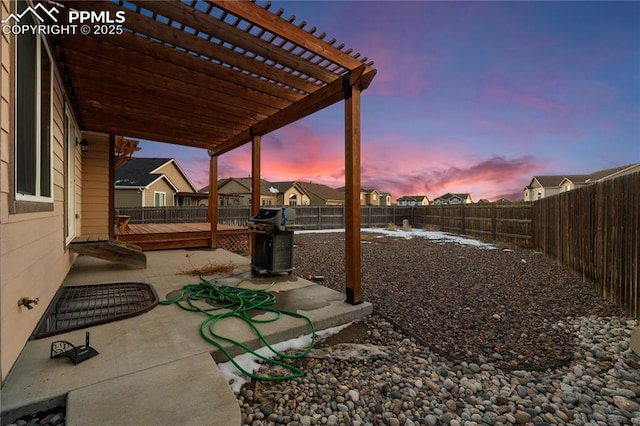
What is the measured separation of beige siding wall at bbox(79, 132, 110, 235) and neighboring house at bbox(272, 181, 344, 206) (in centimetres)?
2266

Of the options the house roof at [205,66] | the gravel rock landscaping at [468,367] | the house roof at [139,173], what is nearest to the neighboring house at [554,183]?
the gravel rock landscaping at [468,367]

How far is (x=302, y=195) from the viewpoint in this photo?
99.8ft

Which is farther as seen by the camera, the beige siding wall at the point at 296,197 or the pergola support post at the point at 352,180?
the beige siding wall at the point at 296,197

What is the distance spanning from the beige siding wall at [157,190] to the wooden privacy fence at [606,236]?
63.4 feet

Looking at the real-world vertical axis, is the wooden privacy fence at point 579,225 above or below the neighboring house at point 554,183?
below

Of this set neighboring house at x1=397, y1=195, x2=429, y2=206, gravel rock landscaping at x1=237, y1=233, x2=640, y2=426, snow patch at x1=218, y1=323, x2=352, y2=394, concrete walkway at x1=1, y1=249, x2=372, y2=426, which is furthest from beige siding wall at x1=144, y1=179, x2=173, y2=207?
neighboring house at x1=397, y1=195, x2=429, y2=206

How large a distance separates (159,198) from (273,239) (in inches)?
677

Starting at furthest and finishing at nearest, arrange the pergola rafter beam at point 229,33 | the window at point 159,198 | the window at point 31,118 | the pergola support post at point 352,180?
the window at point 159,198, the pergola support post at point 352,180, the pergola rafter beam at point 229,33, the window at point 31,118

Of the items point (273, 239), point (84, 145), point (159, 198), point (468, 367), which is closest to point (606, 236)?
point (468, 367)

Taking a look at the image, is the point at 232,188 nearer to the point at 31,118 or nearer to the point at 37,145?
the point at 37,145

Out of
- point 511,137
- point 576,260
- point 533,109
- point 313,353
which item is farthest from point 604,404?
point 511,137

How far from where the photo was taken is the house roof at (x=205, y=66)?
2289 mm

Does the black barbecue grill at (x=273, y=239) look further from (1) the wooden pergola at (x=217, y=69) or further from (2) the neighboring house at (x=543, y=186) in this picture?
(2) the neighboring house at (x=543, y=186)

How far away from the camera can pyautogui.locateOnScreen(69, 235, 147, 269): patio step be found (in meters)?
3.70
